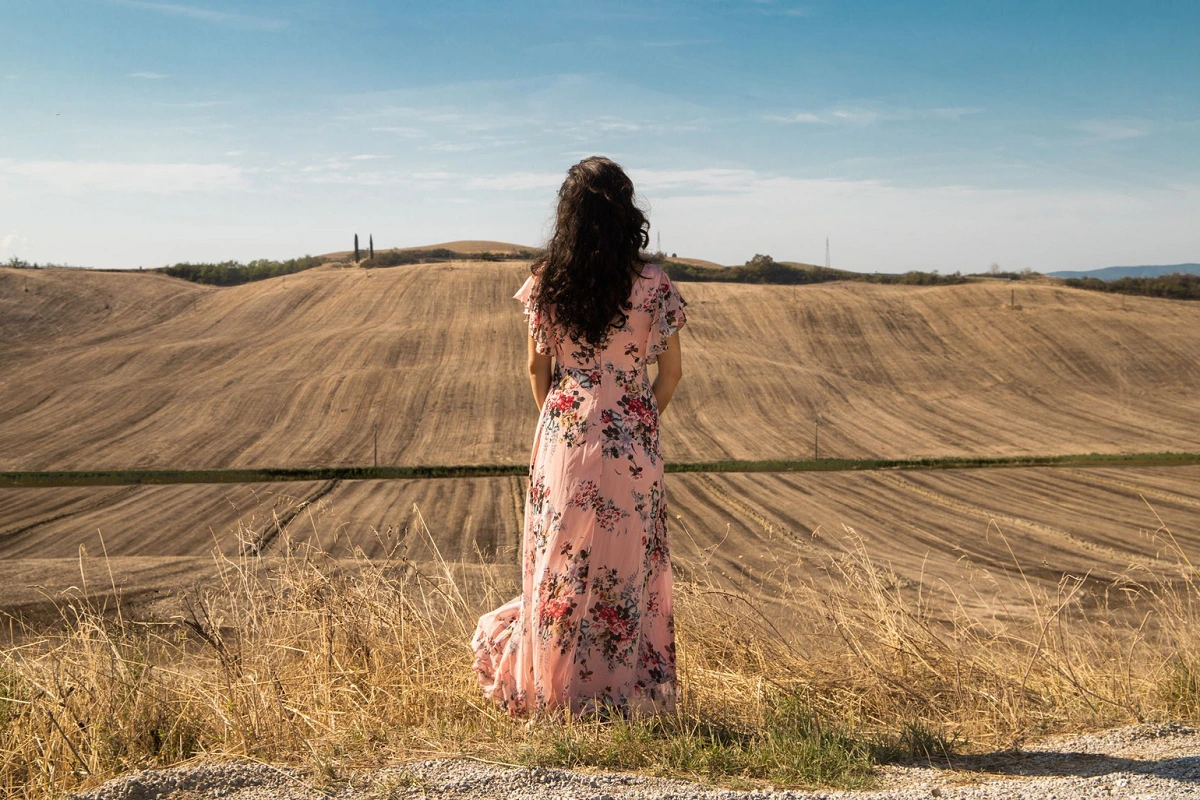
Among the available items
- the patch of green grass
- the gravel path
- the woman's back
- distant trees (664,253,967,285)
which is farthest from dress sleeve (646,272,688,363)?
distant trees (664,253,967,285)

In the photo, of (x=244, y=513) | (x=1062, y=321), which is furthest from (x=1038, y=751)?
Result: (x=1062, y=321)

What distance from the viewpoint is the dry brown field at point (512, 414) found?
20000 mm

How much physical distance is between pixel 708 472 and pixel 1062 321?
27.3m

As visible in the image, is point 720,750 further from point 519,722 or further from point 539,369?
point 539,369

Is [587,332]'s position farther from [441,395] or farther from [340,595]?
[441,395]

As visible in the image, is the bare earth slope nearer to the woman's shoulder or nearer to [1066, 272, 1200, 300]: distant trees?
[1066, 272, 1200, 300]: distant trees

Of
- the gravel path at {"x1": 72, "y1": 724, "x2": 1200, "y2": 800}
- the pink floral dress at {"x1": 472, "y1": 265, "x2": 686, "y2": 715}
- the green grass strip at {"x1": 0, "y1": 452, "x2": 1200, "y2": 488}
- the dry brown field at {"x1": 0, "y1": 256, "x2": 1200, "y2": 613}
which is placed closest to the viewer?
the gravel path at {"x1": 72, "y1": 724, "x2": 1200, "y2": 800}

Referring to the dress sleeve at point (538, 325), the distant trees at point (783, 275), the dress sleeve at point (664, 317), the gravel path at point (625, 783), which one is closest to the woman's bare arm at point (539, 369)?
the dress sleeve at point (538, 325)

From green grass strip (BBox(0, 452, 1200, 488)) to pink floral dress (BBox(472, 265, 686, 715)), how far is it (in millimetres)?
24410

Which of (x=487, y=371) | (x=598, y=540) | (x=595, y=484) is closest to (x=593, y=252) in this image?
(x=595, y=484)

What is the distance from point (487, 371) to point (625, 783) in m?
36.9

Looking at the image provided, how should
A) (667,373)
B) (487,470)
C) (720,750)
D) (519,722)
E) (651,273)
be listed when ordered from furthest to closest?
(487,470) → (667,373) → (651,273) → (519,722) → (720,750)

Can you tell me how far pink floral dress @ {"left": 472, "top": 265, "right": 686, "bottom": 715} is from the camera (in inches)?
142

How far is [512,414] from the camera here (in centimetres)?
3509
